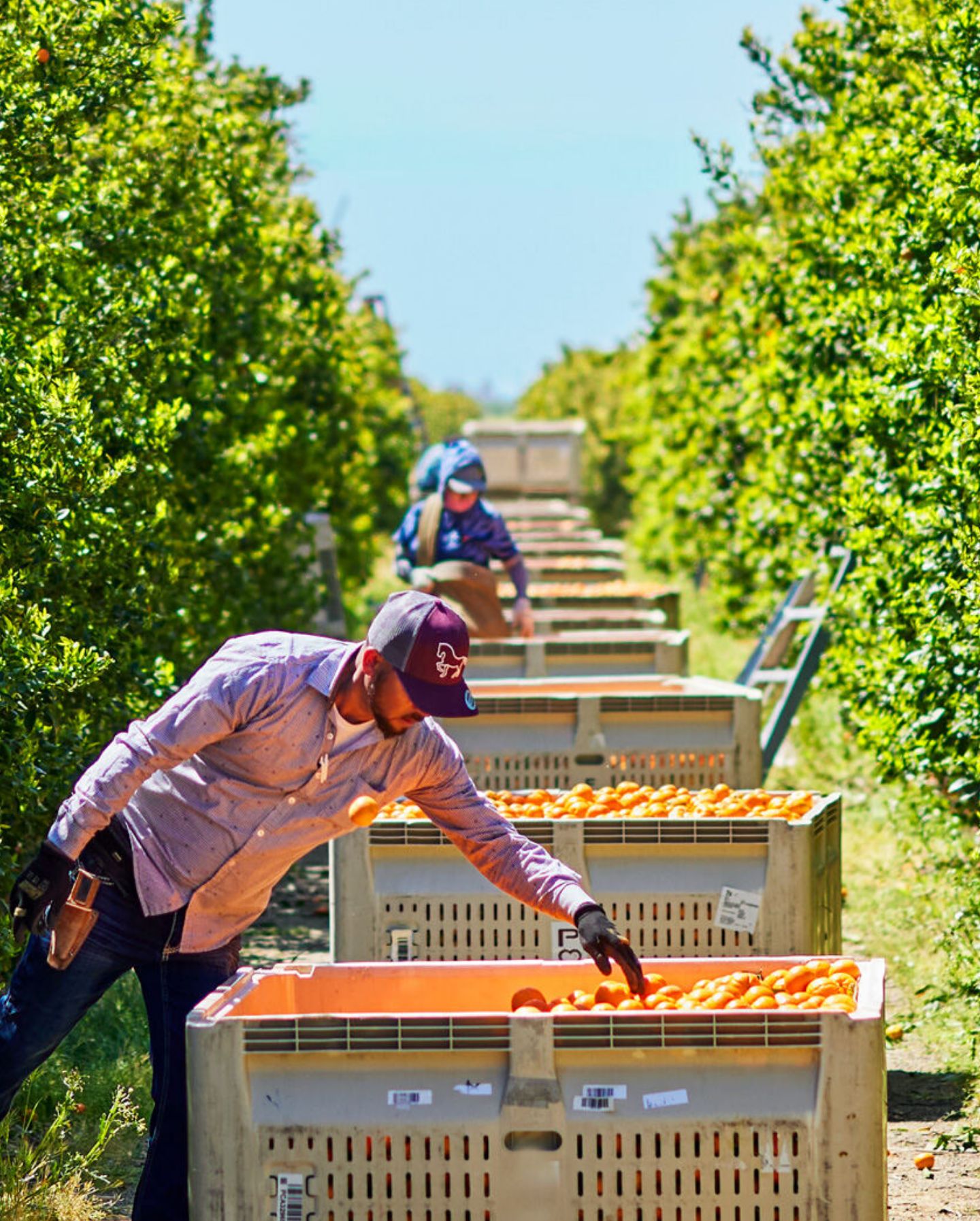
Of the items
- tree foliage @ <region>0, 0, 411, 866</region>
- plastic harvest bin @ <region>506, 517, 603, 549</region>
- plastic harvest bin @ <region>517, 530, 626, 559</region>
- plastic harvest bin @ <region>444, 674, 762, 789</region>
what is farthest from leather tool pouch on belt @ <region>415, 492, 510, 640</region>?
plastic harvest bin @ <region>506, 517, 603, 549</region>

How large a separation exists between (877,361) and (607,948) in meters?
4.80

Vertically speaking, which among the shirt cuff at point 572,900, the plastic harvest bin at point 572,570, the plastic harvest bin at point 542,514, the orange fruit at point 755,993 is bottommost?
the orange fruit at point 755,993

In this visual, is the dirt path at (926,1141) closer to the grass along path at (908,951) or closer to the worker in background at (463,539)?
the grass along path at (908,951)

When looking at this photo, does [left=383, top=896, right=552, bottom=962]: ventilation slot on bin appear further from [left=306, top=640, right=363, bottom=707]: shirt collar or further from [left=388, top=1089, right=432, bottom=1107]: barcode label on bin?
[left=388, top=1089, right=432, bottom=1107]: barcode label on bin

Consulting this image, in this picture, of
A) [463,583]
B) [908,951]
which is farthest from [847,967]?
[463,583]

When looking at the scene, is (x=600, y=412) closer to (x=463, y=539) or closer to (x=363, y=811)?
(x=463, y=539)

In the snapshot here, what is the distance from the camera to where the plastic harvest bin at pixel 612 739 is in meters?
7.74

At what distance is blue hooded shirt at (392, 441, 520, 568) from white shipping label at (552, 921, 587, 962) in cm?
494

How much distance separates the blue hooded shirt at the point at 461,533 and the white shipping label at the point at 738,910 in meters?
4.94

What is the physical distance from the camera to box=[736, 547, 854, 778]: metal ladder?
35.3 feet

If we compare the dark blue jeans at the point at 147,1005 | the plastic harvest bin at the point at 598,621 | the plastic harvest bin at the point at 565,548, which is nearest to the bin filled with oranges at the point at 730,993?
the dark blue jeans at the point at 147,1005

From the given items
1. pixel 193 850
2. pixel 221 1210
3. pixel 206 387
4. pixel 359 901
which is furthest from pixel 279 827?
pixel 206 387

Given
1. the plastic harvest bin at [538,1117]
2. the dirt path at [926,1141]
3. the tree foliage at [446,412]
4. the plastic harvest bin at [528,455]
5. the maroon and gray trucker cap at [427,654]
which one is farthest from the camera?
the tree foliage at [446,412]

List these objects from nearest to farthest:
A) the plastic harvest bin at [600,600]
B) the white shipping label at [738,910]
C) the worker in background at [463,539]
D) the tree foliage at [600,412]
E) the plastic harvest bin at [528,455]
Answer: the white shipping label at [738,910], the worker in background at [463,539], the plastic harvest bin at [600,600], the plastic harvest bin at [528,455], the tree foliage at [600,412]
